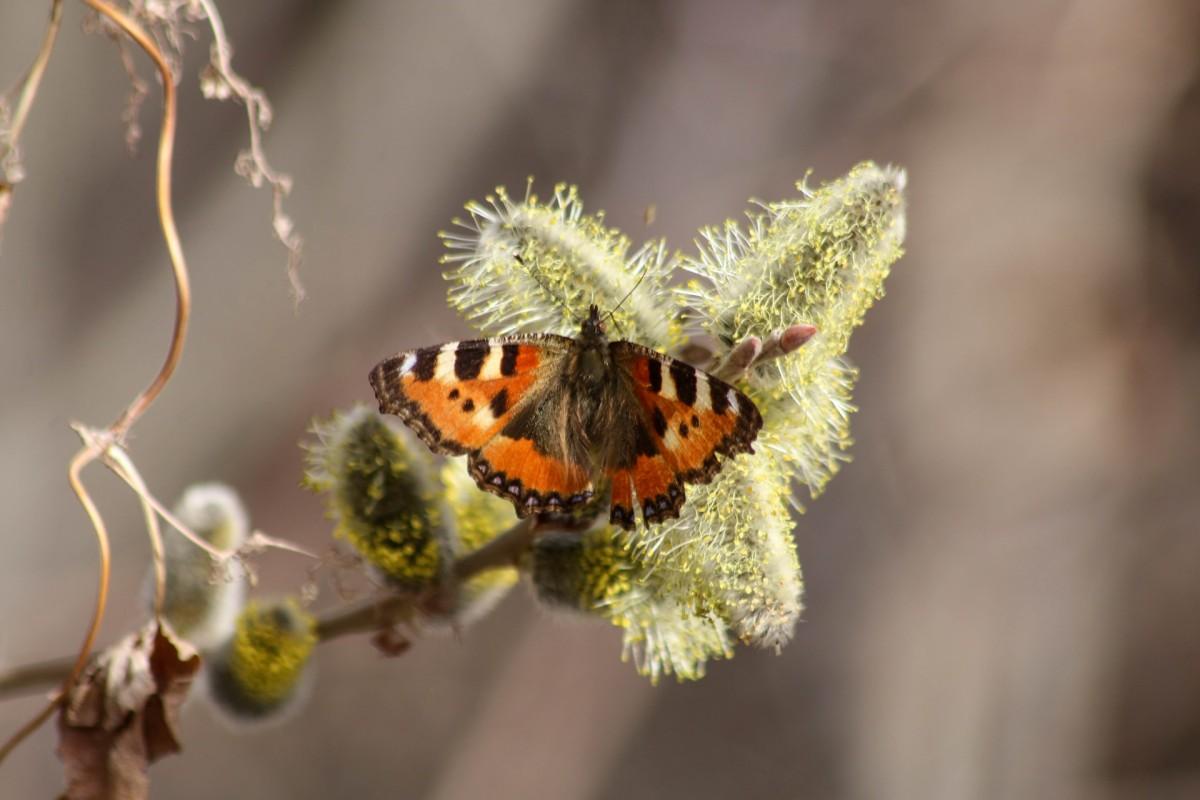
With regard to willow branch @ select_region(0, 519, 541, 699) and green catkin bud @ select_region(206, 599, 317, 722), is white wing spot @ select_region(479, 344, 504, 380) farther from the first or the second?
green catkin bud @ select_region(206, 599, 317, 722)

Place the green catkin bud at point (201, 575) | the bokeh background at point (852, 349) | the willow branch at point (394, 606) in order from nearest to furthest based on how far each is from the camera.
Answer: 1. the willow branch at point (394, 606)
2. the green catkin bud at point (201, 575)
3. the bokeh background at point (852, 349)

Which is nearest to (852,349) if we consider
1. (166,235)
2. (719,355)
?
(719,355)

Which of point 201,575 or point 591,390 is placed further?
point 201,575

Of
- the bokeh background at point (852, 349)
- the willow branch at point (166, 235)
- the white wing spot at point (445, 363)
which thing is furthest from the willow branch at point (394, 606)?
the bokeh background at point (852, 349)

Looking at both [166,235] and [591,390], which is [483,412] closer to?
[591,390]

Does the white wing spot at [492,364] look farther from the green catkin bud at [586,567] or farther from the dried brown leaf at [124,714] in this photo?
the dried brown leaf at [124,714]

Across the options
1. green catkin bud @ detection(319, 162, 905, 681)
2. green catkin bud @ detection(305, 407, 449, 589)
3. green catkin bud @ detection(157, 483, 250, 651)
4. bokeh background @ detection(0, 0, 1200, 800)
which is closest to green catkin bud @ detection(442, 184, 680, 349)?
green catkin bud @ detection(319, 162, 905, 681)
